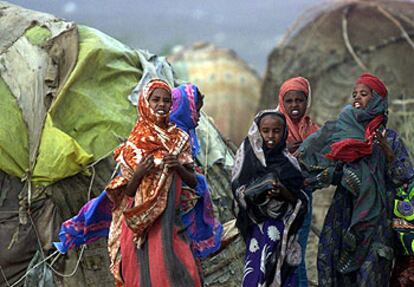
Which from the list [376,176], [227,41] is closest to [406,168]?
[376,176]

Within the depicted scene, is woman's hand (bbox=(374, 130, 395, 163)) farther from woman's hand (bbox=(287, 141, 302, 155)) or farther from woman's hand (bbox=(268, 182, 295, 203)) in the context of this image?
woman's hand (bbox=(268, 182, 295, 203))

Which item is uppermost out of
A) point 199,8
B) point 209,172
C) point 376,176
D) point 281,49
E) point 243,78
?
point 376,176

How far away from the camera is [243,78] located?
1888cm

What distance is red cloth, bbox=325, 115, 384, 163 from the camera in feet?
21.3

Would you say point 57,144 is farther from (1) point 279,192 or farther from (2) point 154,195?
(1) point 279,192

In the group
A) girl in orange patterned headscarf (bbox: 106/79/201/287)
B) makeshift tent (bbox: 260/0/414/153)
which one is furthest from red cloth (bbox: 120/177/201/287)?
makeshift tent (bbox: 260/0/414/153)

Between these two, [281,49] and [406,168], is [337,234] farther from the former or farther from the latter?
[281,49]

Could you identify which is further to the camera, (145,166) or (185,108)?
(185,108)

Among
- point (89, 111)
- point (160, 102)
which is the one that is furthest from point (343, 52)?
point (160, 102)

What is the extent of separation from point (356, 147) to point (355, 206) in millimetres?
362

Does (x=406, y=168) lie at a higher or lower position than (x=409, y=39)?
higher

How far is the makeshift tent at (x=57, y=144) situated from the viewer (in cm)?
731

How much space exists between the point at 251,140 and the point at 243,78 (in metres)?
12.6

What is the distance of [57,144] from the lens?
7219mm
